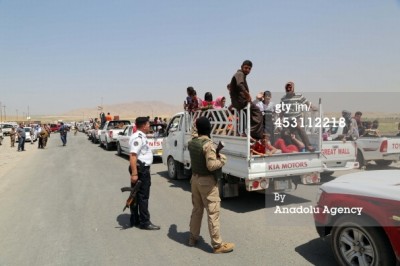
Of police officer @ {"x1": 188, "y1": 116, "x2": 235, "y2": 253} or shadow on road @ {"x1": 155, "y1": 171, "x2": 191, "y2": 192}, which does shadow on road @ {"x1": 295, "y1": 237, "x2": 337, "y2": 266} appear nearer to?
police officer @ {"x1": 188, "y1": 116, "x2": 235, "y2": 253}

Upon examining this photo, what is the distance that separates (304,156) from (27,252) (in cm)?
523

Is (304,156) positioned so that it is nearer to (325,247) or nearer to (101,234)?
(325,247)

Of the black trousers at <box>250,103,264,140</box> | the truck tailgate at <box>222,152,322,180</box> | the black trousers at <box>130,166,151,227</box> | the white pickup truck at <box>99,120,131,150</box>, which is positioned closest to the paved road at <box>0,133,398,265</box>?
the black trousers at <box>130,166,151,227</box>

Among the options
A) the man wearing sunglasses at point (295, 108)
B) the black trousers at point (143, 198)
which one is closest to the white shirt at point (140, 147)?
the black trousers at point (143, 198)

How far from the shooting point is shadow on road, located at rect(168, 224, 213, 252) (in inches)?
189

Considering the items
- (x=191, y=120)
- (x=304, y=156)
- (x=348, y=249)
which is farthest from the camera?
(x=191, y=120)

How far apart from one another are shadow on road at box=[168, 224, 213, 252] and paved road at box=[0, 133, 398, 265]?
1 cm

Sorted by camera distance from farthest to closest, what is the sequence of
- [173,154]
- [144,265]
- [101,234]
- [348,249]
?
[173,154], [101,234], [144,265], [348,249]

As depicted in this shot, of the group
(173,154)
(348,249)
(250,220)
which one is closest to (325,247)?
(348,249)

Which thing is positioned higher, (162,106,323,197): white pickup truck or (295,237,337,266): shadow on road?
(162,106,323,197): white pickup truck

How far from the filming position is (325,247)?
15.3 feet

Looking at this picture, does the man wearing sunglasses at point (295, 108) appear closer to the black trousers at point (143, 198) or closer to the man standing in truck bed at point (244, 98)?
the man standing in truck bed at point (244, 98)

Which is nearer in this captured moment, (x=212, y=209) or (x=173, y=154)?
(x=212, y=209)

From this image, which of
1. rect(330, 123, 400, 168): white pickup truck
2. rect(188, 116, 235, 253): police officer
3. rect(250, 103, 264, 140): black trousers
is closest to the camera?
rect(188, 116, 235, 253): police officer
